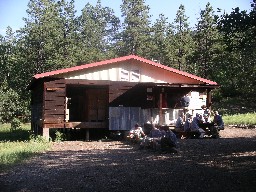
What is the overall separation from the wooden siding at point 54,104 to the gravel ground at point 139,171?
5.51 meters

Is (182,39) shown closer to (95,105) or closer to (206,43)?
(206,43)

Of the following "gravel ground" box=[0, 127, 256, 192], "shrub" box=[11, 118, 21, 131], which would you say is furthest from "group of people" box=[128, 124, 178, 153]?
"shrub" box=[11, 118, 21, 131]

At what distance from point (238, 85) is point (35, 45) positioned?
85.2ft

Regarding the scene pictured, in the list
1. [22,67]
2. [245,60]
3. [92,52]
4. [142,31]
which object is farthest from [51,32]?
[142,31]

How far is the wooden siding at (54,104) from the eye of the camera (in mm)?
20047

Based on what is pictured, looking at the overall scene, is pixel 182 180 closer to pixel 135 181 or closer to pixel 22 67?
pixel 135 181

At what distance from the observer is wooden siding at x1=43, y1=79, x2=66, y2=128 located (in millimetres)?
20047

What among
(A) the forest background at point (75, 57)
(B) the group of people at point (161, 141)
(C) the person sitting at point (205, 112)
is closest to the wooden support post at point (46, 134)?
(B) the group of people at point (161, 141)

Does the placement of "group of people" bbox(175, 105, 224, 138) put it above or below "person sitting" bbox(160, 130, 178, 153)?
above

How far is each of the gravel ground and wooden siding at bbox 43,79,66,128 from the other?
5506 mm

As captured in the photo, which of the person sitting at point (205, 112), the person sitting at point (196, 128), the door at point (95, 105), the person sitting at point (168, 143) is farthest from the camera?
the door at point (95, 105)

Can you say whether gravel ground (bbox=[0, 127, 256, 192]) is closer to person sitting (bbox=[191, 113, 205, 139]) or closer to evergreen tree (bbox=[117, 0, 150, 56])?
person sitting (bbox=[191, 113, 205, 139])

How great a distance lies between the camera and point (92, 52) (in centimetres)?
5159

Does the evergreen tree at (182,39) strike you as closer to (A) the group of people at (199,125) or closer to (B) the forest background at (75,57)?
(B) the forest background at (75,57)
